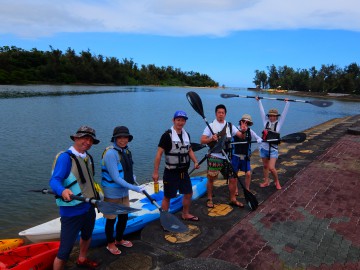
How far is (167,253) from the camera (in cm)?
417

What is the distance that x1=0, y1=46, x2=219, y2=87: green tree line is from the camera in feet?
254

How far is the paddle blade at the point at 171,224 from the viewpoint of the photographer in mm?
4117

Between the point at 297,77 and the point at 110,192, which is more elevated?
the point at 297,77

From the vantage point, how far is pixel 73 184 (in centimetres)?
325

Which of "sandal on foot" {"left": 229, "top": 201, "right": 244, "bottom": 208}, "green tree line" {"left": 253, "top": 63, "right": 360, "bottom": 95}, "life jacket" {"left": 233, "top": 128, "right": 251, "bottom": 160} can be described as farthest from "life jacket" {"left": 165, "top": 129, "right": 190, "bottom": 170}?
"green tree line" {"left": 253, "top": 63, "right": 360, "bottom": 95}

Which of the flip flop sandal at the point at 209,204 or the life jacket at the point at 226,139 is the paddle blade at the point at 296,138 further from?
the flip flop sandal at the point at 209,204

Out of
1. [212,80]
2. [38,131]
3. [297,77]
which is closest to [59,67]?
[38,131]

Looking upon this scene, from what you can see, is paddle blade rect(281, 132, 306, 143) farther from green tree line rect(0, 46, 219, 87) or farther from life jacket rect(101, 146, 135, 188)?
green tree line rect(0, 46, 219, 87)

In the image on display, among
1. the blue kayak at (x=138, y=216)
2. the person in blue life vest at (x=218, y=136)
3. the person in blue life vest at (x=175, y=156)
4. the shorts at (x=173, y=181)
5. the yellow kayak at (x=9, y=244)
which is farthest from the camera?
the person in blue life vest at (x=218, y=136)

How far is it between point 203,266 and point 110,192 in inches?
63.7

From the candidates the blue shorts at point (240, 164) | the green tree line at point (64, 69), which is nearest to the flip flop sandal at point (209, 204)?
the blue shorts at point (240, 164)

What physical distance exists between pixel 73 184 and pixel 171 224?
1.60 meters

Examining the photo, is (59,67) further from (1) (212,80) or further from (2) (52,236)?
(1) (212,80)

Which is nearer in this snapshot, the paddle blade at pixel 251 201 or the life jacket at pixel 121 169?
the life jacket at pixel 121 169
